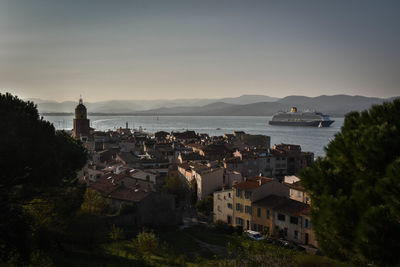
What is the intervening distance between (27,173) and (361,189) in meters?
8.80

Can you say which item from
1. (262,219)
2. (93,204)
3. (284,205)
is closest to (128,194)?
(93,204)

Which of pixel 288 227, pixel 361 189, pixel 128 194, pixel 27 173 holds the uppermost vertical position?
pixel 361 189

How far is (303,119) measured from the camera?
18062 centimetres

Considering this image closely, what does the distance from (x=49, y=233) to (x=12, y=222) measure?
3.19 m

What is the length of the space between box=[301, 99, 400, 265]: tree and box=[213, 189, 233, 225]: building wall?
16.7 metres

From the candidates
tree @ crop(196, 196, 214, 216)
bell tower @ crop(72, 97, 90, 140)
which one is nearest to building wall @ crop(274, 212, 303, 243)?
tree @ crop(196, 196, 214, 216)

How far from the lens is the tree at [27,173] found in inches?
386

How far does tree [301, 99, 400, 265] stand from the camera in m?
6.05

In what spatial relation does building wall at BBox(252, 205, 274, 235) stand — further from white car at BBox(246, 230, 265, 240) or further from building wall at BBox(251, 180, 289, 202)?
white car at BBox(246, 230, 265, 240)

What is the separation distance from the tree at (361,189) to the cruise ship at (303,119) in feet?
559

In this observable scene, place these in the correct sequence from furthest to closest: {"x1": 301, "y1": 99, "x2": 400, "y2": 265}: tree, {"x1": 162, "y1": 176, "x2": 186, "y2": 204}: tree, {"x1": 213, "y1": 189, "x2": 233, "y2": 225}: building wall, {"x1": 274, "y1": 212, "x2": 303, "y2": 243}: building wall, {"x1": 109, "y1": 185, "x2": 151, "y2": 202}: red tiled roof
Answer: {"x1": 162, "y1": 176, "x2": 186, "y2": 204}: tree < {"x1": 213, "y1": 189, "x2": 233, "y2": 225}: building wall < {"x1": 109, "y1": 185, "x2": 151, "y2": 202}: red tiled roof < {"x1": 274, "y1": 212, "x2": 303, "y2": 243}: building wall < {"x1": 301, "y1": 99, "x2": 400, "y2": 265}: tree

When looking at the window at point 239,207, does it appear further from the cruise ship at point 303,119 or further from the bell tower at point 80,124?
the cruise ship at point 303,119

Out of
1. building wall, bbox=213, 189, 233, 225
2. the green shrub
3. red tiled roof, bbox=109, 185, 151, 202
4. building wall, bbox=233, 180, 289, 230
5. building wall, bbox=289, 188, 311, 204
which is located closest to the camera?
the green shrub

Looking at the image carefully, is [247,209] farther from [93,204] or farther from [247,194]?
[93,204]
